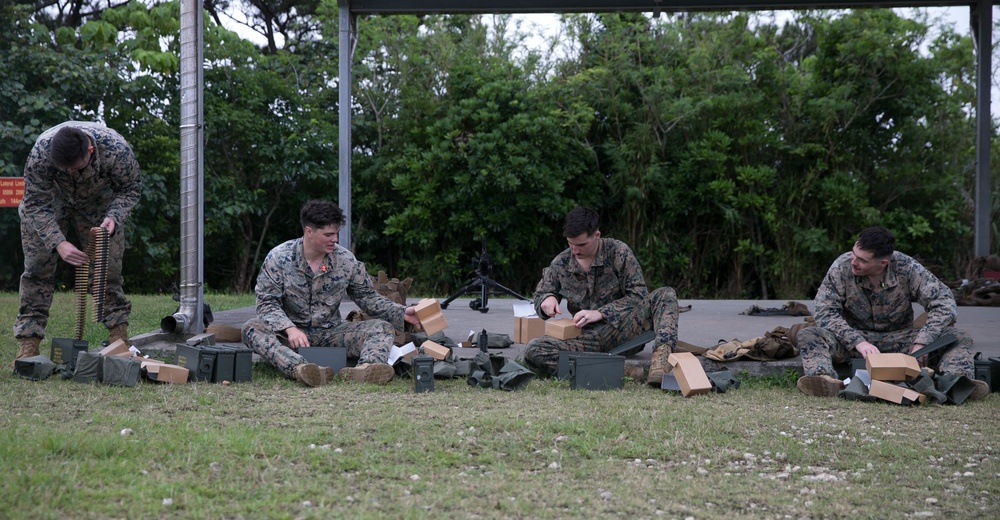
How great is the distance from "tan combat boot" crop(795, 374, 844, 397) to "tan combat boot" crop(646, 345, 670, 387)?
2.79 ft

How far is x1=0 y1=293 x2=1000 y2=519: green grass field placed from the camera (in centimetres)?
336

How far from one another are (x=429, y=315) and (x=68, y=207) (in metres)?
2.77

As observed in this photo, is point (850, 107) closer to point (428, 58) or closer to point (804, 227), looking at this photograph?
point (804, 227)

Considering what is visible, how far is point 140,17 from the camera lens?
1574 centimetres

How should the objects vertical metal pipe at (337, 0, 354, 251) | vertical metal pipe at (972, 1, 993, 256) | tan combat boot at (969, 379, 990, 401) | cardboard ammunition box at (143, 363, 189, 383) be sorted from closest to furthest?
tan combat boot at (969, 379, 990, 401) → cardboard ammunition box at (143, 363, 189, 383) → vertical metal pipe at (337, 0, 354, 251) → vertical metal pipe at (972, 1, 993, 256)

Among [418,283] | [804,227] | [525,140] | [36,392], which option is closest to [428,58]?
A: [525,140]

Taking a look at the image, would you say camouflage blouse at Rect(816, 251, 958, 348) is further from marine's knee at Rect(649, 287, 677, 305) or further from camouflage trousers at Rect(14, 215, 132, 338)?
camouflage trousers at Rect(14, 215, 132, 338)

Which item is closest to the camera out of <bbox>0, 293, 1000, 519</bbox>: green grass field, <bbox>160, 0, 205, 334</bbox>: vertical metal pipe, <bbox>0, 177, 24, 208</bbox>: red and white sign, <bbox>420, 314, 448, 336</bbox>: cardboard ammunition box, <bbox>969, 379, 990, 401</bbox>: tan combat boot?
<bbox>0, 293, 1000, 519</bbox>: green grass field

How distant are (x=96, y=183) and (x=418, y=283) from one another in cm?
880

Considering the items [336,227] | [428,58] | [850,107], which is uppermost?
[428,58]

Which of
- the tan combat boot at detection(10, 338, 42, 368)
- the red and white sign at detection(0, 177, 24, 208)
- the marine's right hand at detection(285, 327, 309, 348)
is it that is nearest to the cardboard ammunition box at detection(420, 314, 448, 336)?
the marine's right hand at detection(285, 327, 309, 348)

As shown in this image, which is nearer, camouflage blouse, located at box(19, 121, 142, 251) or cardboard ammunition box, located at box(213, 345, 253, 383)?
cardboard ammunition box, located at box(213, 345, 253, 383)

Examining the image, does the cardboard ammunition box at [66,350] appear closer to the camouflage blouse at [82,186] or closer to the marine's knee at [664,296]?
the camouflage blouse at [82,186]

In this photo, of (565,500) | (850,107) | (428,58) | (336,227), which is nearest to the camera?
(565,500)
